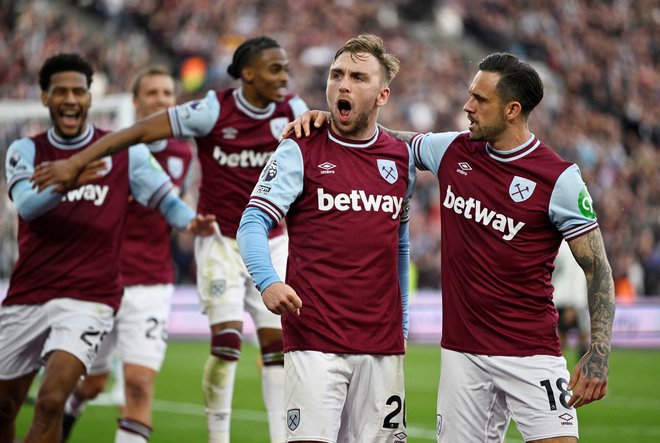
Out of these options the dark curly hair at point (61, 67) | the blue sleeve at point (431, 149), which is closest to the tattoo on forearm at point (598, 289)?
the blue sleeve at point (431, 149)

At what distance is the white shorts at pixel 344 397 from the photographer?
5598 mm

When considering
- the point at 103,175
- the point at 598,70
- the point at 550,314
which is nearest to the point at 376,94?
the point at 550,314

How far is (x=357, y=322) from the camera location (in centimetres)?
572

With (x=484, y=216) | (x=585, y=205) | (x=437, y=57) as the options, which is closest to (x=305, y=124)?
(x=484, y=216)

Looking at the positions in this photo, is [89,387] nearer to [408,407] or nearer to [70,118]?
[70,118]

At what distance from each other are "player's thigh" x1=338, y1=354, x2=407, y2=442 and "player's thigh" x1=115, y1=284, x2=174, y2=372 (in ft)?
10.8

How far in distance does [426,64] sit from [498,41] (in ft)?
10.9

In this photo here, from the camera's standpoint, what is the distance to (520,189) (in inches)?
236

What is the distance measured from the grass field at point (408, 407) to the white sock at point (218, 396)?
2647mm

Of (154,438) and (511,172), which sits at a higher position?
(511,172)

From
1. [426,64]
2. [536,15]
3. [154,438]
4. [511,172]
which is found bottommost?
[154,438]

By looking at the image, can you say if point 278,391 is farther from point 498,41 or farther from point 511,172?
point 498,41

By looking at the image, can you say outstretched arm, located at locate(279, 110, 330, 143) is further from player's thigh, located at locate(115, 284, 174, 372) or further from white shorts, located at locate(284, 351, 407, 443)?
player's thigh, located at locate(115, 284, 174, 372)

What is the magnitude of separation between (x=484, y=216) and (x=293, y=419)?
1.51 metres
